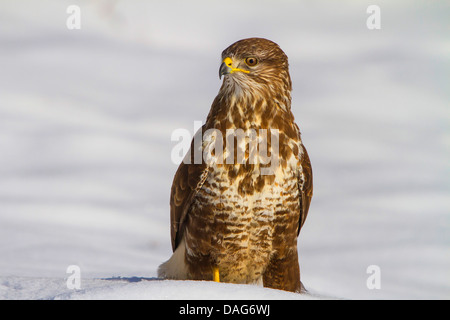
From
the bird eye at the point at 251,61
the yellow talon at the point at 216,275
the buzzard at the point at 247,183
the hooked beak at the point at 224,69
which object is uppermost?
the bird eye at the point at 251,61

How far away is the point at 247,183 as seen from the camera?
7.34 metres

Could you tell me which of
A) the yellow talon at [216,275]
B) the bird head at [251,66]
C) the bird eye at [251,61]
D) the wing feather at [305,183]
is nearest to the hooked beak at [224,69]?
the bird head at [251,66]

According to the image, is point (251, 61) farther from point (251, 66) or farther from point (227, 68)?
point (227, 68)

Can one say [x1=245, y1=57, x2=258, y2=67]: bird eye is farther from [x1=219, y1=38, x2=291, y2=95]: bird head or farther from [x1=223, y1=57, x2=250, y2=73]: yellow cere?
[x1=223, y1=57, x2=250, y2=73]: yellow cere

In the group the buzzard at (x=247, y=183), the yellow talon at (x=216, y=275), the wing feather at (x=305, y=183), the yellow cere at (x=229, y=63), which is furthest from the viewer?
the wing feather at (x=305, y=183)

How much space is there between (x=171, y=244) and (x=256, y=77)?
8.93ft

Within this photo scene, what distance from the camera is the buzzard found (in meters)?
7.36

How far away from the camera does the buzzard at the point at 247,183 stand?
7.36 meters

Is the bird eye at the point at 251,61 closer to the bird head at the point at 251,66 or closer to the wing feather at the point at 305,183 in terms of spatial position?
the bird head at the point at 251,66

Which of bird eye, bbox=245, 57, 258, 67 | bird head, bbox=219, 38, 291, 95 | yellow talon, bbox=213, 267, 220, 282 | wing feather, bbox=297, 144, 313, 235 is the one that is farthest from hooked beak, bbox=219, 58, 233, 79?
yellow talon, bbox=213, 267, 220, 282
